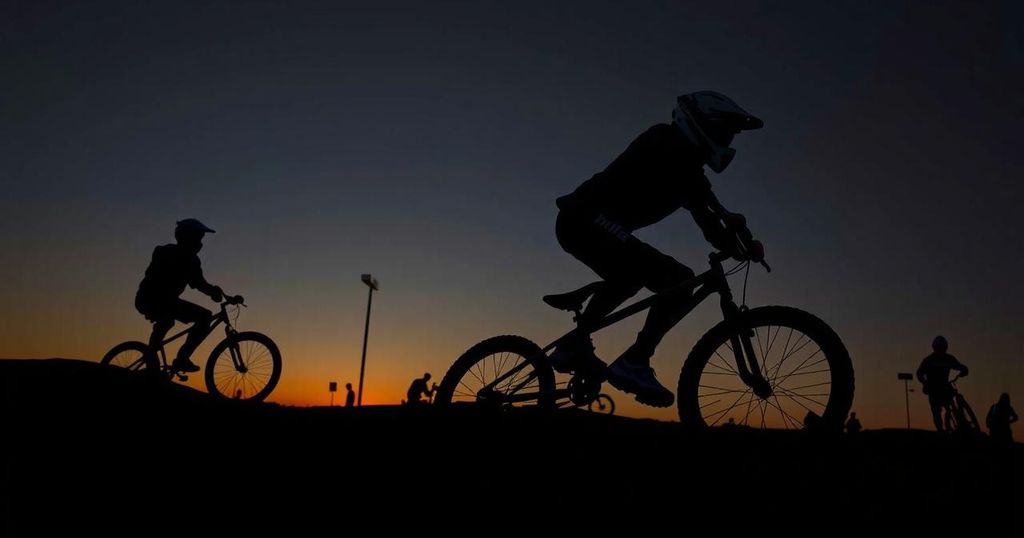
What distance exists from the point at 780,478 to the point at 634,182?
238 centimetres

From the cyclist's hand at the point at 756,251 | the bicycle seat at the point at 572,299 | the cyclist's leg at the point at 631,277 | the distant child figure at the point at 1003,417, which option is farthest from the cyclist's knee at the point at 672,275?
the distant child figure at the point at 1003,417

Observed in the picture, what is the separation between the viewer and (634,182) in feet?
15.0

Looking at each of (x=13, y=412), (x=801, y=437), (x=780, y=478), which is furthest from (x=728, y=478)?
(x=13, y=412)

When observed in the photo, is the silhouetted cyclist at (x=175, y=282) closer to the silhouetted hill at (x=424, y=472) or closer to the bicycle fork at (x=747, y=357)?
the silhouetted hill at (x=424, y=472)

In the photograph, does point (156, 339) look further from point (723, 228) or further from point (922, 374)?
point (922, 374)

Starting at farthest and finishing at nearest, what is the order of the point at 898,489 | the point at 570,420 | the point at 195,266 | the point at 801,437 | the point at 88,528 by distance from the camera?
1. the point at 195,266
2. the point at 570,420
3. the point at 801,437
4. the point at 898,489
5. the point at 88,528

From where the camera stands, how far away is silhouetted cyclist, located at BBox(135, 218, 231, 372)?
9672 mm

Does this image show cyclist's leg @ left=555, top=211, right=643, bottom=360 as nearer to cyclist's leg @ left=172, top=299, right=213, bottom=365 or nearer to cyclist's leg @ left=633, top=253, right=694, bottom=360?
cyclist's leg @ left=633, top=253, right=694, bottom=360

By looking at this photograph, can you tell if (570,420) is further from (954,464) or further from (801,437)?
(954,464)

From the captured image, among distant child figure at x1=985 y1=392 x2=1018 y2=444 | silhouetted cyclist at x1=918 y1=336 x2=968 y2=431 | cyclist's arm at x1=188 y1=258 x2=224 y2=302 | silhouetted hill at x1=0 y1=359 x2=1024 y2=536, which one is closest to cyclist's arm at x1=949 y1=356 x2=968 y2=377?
silhouetted cyclist at x1=918 y1=336 x2=968 y2=431

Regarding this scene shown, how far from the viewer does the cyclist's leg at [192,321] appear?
33.3 feet

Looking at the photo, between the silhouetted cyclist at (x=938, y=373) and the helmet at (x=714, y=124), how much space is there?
396 inches

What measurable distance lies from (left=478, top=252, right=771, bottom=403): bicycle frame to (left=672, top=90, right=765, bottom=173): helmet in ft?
2.34

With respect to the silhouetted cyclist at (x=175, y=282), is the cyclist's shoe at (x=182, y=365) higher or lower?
lower
